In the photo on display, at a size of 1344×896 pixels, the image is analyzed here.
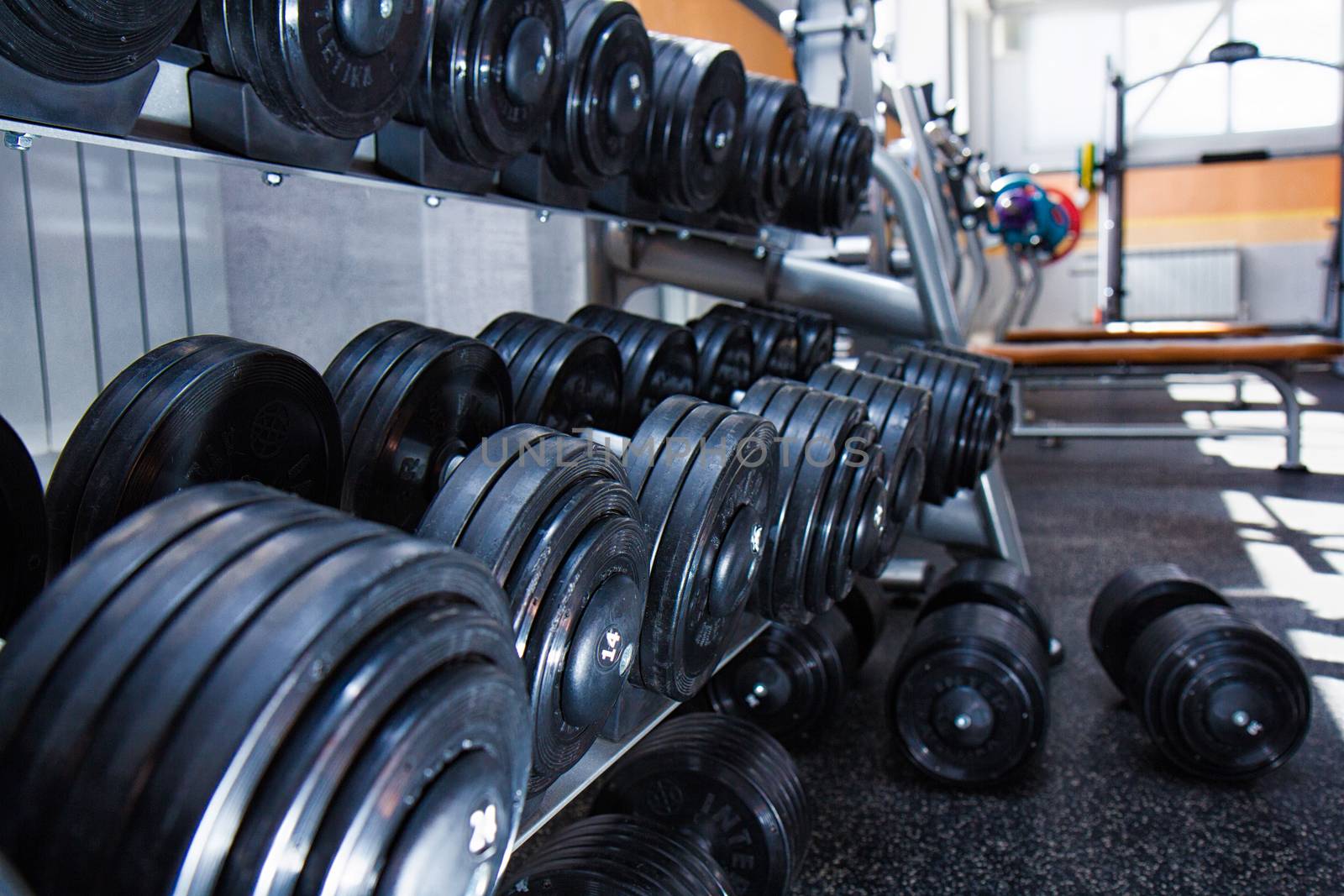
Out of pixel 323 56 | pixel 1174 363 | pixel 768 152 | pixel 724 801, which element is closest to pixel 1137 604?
pixel 724 801

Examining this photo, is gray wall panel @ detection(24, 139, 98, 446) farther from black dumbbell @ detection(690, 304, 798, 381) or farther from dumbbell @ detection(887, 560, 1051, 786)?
dumbbell @ detection(887, 560, 1051, 786)

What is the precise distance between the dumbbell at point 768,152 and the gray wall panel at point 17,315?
3.87 ft

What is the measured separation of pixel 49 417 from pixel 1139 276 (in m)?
8.08

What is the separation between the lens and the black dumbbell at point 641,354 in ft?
4.99

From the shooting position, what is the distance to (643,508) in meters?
0.93

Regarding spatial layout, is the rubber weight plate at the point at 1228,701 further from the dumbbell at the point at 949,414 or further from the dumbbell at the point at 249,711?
the dumbbell at the point at 249,711

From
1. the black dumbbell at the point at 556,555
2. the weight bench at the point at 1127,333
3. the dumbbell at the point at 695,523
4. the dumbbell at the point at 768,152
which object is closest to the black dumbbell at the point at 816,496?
the dumbbell at the point at 695,523

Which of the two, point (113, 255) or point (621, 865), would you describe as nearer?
point (621, 865)

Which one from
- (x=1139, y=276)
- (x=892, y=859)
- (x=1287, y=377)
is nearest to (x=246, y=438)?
(x=892, y=859)

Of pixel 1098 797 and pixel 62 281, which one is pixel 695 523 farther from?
pixel 62 281

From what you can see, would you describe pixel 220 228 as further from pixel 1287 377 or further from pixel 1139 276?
pixel 1139 276

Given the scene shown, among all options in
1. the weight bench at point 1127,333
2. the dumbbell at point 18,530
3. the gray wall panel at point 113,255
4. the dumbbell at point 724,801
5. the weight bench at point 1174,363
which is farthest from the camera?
the weight bench at point 1127,333

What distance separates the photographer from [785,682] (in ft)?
5.28

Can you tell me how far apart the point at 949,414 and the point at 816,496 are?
75cm
